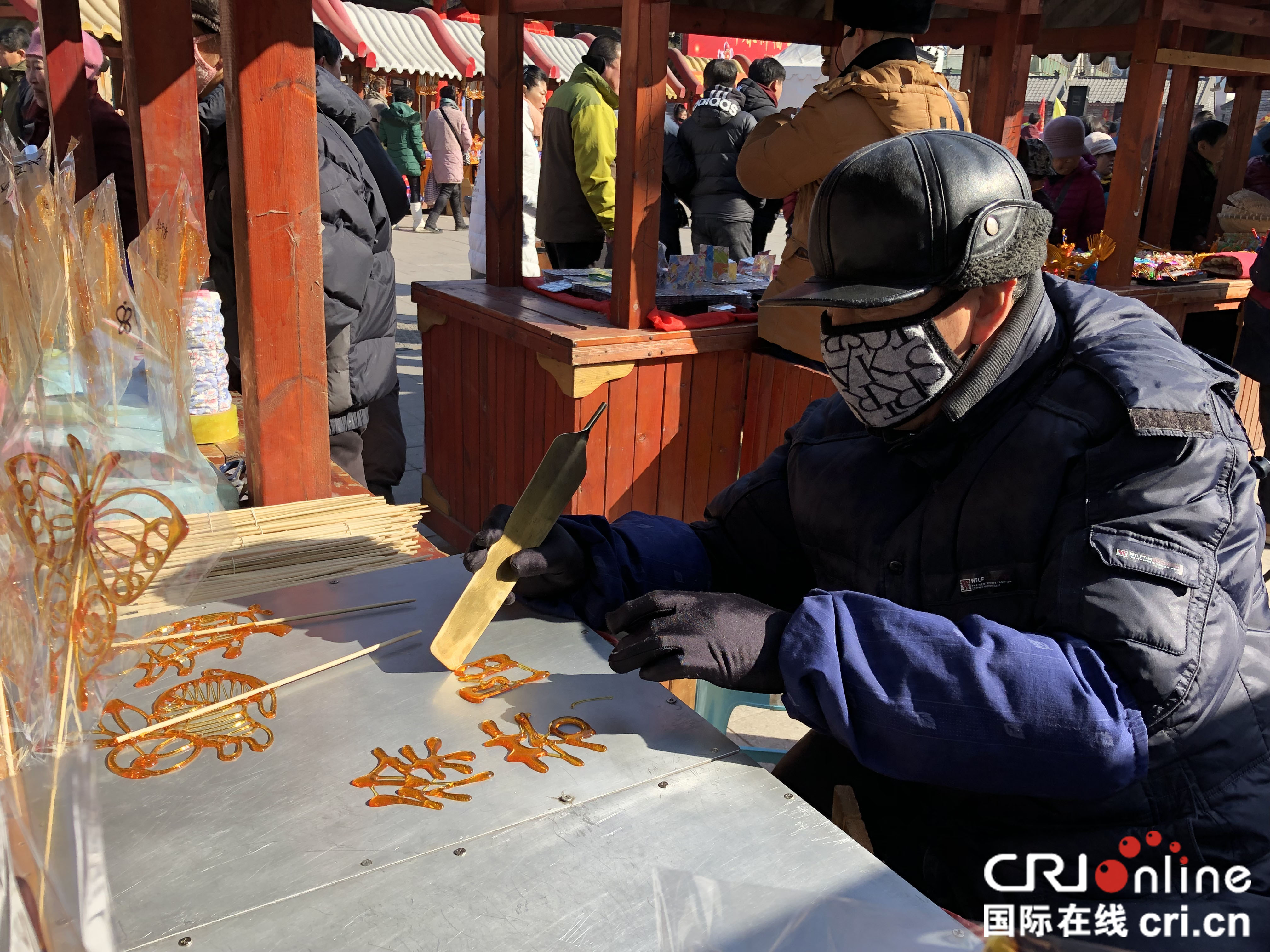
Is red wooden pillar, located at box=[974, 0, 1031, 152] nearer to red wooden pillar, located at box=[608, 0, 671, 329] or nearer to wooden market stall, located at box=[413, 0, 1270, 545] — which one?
wooden market stall, located at box=[413, 0, 1270, 545]

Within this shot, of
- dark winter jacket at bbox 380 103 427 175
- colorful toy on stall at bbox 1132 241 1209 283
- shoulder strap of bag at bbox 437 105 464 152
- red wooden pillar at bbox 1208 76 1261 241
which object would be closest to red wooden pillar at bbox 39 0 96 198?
colorful toy on stall at bbox 1132 241 1209 283

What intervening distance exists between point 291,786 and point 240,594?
1.88 ft

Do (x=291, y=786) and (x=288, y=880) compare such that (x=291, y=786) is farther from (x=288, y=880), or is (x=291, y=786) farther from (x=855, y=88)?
(x=855, y=88)

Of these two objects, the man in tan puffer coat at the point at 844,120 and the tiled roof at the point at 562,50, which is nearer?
the man in tan puffer coat at the point at 844,120

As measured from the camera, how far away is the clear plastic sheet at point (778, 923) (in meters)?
0.95

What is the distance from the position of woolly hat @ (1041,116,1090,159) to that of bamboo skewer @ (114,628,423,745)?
18.1ft

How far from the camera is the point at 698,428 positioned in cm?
376

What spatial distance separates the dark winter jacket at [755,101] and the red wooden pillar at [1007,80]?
75.3 inches

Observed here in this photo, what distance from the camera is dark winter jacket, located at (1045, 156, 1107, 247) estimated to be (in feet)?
19.1

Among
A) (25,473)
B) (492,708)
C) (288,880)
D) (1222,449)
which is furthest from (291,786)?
(1222,449)

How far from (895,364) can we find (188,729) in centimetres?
103

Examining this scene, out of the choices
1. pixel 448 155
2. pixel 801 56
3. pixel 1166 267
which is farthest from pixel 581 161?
pixel 801 56

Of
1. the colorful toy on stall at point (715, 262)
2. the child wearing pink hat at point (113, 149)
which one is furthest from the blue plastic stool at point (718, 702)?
the child wearing pink hat at point (113, 149)

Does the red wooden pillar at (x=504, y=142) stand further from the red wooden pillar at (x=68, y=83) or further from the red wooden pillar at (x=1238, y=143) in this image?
the red wooden pillar at (x=1238, y=143)
